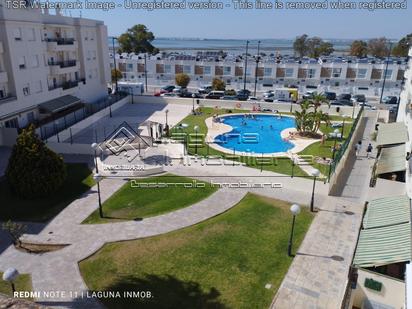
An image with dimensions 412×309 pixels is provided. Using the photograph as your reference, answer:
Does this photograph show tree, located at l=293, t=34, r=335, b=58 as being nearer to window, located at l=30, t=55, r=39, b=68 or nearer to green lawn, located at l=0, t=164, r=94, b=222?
window, located at l=30, t=55, r=39, b=68

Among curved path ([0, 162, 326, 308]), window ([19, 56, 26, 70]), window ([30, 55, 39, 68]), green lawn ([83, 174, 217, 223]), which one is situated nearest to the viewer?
curved path ([0, 162, 326, 308])

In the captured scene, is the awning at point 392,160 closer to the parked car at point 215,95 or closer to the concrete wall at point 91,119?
the concrete wall at point 91,119

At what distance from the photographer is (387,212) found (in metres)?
14.2

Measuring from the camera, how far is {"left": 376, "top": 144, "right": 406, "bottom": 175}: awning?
19.0 meters

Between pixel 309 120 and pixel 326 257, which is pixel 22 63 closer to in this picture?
pixel 309 120

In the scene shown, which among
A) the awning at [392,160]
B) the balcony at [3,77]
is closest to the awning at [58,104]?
the balcony at [3,77]

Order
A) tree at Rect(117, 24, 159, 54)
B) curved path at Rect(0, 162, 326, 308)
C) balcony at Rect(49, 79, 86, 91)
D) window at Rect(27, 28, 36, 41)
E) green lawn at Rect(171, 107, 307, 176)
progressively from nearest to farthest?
curved path at Rect(0, 162, 326, 308), green lawn at Rect(171, 107, 307, 176), window at Rect(27, 28, 36, 41), balcony at Rect(49, 79, 86, 91), tree at Rect(117, 24, 159, 54)

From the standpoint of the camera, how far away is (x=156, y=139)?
3228 cm

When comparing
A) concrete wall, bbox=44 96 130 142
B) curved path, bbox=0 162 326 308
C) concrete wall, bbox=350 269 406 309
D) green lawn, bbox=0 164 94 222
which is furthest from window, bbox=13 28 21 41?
concrete wall, bbox=350 269 406 309

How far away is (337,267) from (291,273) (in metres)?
2.14

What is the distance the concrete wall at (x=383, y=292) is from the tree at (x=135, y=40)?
3940 inches

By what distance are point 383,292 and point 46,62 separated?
3605 centimetres

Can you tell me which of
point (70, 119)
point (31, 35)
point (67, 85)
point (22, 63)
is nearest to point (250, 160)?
point (70, 119)

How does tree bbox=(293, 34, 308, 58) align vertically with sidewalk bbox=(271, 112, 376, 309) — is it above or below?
above
